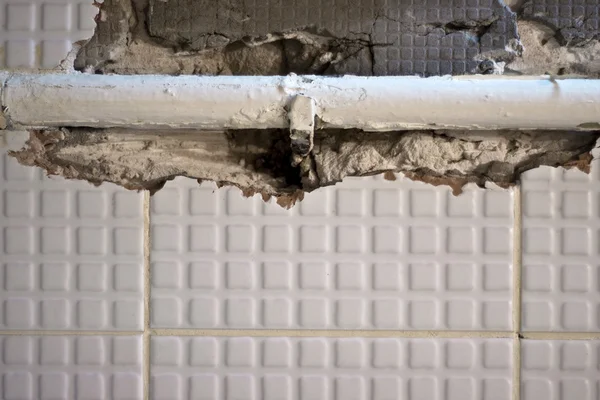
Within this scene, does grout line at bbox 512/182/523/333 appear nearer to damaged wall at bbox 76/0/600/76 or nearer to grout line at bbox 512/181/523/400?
grout line at bbox 512/181/523/400

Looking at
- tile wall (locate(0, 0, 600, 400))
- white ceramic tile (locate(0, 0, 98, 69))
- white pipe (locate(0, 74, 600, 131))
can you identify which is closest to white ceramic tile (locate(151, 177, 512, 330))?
tile wall (locate(0, 0, 600, 400))

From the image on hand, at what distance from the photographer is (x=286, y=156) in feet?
3.37

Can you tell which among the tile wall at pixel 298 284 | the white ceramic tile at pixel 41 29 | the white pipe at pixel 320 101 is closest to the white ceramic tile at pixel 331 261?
the tile wall at pixel 298 284

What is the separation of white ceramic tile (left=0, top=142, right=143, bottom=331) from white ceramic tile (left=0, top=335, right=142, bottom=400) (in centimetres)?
3

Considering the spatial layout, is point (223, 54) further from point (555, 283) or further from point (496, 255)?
point (555, 283)

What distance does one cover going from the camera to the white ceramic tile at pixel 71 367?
1.04m

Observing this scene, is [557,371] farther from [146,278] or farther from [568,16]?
[146,278]

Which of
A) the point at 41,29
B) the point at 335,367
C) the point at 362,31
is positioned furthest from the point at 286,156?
the point at 41,29

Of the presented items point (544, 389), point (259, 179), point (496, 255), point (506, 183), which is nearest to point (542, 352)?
point (544, 389)

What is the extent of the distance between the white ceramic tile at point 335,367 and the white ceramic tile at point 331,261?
0.12 feet

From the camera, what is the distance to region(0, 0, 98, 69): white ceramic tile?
1023mm

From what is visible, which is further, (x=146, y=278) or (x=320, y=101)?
(x=146, y=278)

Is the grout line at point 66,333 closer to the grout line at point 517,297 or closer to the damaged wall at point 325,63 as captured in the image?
the damaged wall at point 325,63

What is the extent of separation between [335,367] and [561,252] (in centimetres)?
47
